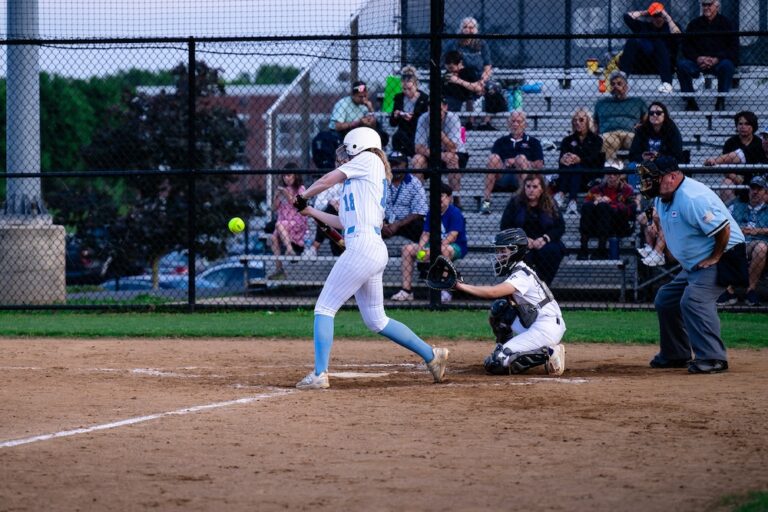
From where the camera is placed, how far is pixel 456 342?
444 inches

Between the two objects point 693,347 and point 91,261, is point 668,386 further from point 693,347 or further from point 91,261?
point 91,261

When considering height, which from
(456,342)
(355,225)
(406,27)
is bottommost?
(456,342)

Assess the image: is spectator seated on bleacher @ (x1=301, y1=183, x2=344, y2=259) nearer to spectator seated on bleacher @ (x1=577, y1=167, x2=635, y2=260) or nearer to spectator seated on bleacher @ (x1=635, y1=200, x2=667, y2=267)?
spectator seated on bleacher @ (x1=577, y1=167, x2=635, y2=260)

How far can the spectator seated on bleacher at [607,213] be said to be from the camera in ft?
47.2

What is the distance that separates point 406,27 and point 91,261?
9177 mm

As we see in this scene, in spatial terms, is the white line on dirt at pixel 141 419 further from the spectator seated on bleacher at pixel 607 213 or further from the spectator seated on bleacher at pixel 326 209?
the spectator seated on bleacher at pixel 607 213

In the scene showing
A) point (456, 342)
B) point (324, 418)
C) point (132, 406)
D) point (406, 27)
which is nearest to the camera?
point (324, 418)

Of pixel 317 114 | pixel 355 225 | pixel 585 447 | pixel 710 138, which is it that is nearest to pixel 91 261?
pixel 317 114

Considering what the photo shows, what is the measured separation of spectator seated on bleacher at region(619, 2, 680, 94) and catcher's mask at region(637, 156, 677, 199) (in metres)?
7.33

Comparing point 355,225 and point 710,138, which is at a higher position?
point 710,138

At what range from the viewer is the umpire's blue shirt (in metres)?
8.83

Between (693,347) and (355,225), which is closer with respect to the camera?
(355,225)

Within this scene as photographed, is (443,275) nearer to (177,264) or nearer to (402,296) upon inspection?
(402,296)

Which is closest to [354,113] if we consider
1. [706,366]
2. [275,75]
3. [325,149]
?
[325,149]
